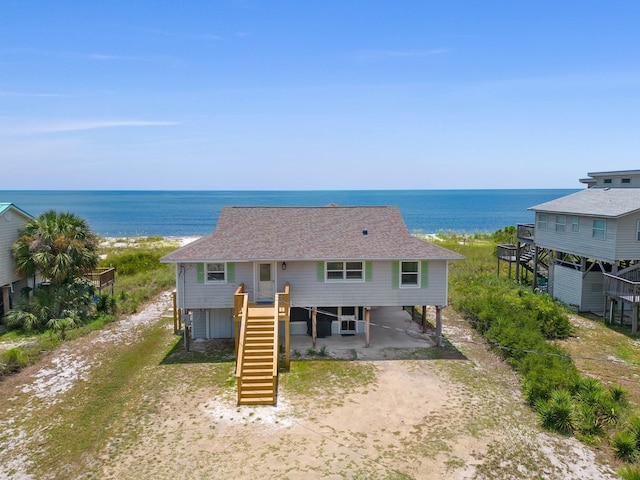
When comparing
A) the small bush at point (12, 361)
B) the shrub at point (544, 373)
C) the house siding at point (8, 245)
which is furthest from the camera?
the house siding at point (8, 245)

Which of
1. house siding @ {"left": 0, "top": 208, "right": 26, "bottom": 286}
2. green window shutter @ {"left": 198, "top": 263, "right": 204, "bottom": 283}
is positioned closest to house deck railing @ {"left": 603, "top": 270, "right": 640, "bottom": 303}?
green window shutter @ {"left": 198, "top": 263, "right": 204, "bottom": 283}

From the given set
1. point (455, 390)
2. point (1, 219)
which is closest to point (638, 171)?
point (455, 390)

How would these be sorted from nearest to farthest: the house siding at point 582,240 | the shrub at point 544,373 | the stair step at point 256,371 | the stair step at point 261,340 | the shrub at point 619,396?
the shrub at point 619,396, the shrub at point 544,373, the stair step at point 256,371, the stair step at point 261,340, the house siding at point 582,240

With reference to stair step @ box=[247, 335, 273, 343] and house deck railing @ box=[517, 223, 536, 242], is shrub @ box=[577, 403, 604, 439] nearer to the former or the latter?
stair step @ box=[247, 335, 273, 343]

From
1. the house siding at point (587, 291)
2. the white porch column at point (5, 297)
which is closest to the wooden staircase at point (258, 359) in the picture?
the white porch column at point (5, 297)

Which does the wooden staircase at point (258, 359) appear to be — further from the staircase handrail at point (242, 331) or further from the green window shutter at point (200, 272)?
the green window shutter at point (200, 272)

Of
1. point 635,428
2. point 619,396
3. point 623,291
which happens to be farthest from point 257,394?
point 623,291

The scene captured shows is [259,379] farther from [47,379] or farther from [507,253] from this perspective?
[507,253]

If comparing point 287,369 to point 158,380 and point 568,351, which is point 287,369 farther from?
point 568,351
